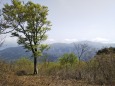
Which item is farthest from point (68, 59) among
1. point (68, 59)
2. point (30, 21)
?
point (30, 21)

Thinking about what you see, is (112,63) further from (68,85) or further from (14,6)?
(14,6)

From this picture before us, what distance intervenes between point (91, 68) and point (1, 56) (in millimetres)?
9134

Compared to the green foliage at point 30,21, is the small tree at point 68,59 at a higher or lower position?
lower

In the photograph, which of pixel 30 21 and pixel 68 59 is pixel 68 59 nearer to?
pixel 68 59

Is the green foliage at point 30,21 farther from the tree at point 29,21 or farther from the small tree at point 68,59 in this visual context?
the small tree at point 68,59

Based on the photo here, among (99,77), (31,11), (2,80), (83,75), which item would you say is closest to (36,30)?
(31,11)

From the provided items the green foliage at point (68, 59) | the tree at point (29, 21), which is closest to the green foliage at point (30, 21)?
the tree at point (29, 21)

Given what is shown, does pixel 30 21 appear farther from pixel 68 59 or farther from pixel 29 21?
pixel 68 59

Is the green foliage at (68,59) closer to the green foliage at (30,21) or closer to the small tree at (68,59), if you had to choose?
the small tree at (68,59)

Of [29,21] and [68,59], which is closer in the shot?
[29,21]

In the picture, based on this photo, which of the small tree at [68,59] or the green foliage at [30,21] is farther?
the small tree at [68,59]

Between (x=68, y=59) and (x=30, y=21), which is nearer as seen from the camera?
(x=30, y=21)

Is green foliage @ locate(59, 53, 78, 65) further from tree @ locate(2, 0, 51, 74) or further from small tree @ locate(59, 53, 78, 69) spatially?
tree @ locate(2, 0, 51, 74)

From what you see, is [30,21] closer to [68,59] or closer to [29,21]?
[29,21]
